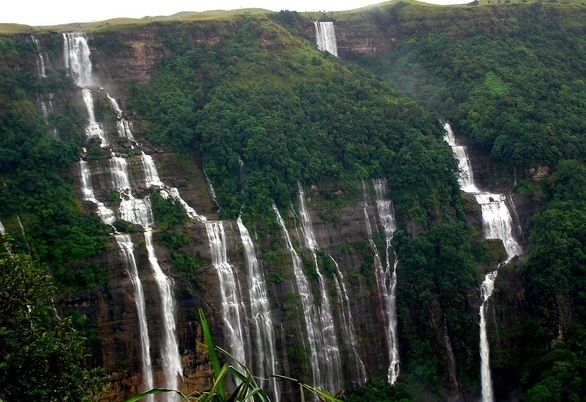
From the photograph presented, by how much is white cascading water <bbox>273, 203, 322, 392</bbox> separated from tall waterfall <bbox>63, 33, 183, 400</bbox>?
7042mm

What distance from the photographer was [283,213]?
37.5 metres

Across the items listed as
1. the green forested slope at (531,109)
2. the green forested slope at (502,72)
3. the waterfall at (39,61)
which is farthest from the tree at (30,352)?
the green forested slope at (502,72)

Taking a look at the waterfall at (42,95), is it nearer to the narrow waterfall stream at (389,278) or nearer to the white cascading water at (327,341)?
the white cascading water at (327,341)

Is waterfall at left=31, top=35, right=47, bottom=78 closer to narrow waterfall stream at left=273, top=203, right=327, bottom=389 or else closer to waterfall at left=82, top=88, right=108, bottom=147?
waterfall at left=82, top=88, right=108, bottom=147

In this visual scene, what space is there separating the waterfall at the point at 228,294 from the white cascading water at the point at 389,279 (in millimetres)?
8424

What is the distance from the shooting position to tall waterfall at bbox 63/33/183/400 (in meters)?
30.8

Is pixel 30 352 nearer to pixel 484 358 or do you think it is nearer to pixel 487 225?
pixel 484 358

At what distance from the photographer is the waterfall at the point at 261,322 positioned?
1308 inches

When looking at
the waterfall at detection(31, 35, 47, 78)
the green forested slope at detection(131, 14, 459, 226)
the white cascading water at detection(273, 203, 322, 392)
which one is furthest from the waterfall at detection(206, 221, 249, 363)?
the waterfall at detection(31, 35, 47, 78)

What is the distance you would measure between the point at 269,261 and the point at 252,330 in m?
3.84

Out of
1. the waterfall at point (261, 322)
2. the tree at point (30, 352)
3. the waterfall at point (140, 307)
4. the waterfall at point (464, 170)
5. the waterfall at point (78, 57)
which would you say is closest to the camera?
the tree at point (30, 352)

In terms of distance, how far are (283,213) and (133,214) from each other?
26.5ft

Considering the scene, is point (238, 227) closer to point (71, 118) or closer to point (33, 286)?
point (71, 118)

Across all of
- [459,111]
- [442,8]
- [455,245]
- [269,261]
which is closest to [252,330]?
[269,261]
